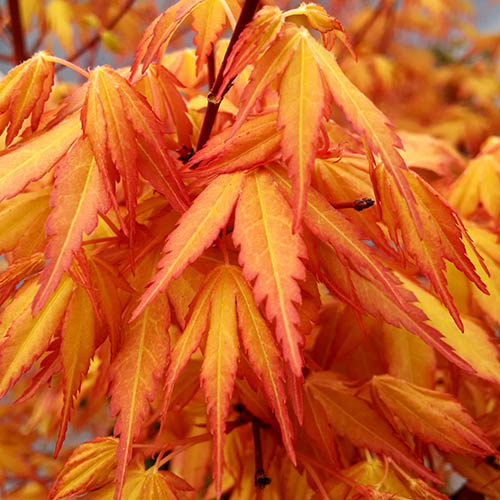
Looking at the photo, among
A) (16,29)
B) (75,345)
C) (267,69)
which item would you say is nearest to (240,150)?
(267,69)

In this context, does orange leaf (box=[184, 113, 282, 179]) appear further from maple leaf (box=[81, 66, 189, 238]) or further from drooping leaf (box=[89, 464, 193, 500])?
drooping leaf (box=[89, 464, 193, 500])

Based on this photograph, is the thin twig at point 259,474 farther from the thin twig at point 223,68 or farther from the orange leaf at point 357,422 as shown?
the thin twig at point 223,68

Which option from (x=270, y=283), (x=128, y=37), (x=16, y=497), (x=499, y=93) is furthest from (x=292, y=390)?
(x=499, y=93)

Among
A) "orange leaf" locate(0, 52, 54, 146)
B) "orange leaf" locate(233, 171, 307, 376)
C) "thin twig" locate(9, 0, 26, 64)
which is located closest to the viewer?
"orange leaf" locate(233, 171, 307, 376)

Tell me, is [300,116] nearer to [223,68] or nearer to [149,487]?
[223,68]

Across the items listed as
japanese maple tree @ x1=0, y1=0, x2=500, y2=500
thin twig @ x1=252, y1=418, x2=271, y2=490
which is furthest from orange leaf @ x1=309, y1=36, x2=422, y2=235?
thin twig @ x1=252, y1=418, x2=271, y2=490

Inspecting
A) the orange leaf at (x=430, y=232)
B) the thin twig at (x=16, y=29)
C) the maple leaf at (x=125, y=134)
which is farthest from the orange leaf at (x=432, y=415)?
the thin twig at (x=16, y=29)
